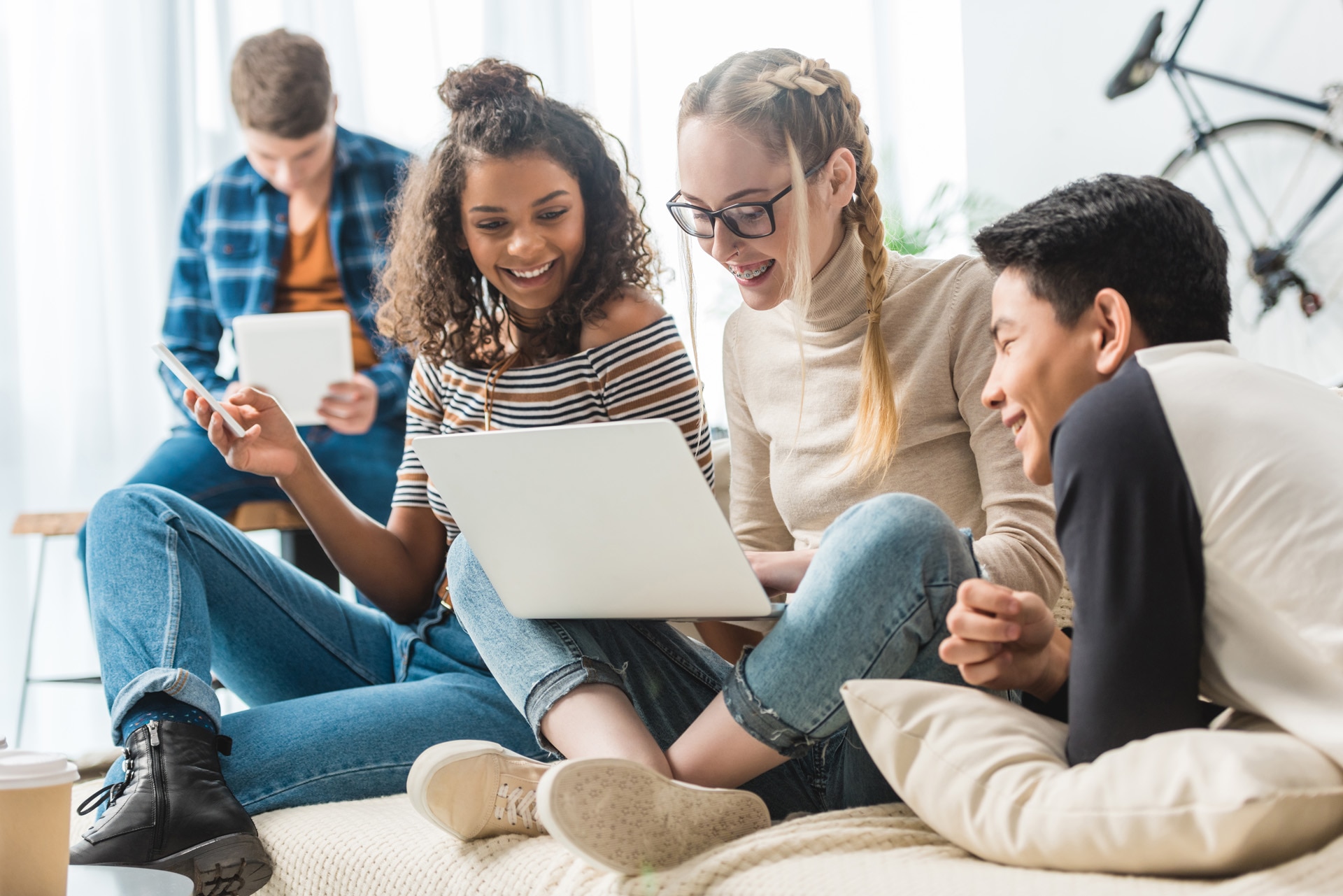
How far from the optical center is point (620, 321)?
139cm

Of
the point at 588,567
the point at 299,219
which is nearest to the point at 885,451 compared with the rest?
the point at 588,567

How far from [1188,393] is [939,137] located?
2.74 m

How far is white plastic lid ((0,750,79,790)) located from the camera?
29.6 inches

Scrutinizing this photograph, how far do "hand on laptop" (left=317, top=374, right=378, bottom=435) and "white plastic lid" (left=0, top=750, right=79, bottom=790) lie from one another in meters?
0.94

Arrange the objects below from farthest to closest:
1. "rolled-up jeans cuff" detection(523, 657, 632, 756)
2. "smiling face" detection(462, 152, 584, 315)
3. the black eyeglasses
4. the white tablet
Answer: the white tablet, "smiling face" detection(462, 152, 584, 315), the black eyeglasses, "rolled-up jeans cuff" detection(523, 657, 632, 756)

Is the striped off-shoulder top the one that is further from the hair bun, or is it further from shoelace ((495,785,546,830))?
shoelace ((495,785,546,830))

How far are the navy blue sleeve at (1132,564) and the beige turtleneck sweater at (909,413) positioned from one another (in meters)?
0.36

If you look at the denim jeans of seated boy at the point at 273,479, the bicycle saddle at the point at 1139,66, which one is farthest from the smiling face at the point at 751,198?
the bicycle saddle at the point at 1139,66

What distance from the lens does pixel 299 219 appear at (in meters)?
2.24

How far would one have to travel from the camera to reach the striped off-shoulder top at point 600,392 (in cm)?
136

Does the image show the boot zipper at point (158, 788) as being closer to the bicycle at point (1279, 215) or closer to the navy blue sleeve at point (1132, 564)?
the navy blue sleeve at point (1132, 564)

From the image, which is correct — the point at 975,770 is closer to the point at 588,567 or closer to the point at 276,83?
the point at 588,567

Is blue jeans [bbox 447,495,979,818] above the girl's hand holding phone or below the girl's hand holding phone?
below

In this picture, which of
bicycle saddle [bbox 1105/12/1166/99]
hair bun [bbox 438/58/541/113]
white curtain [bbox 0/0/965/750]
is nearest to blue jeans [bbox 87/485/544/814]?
hair bun [bbox 438/58/541/113]
